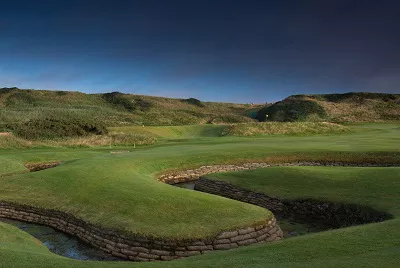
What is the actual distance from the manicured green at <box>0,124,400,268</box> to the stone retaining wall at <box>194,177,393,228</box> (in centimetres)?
61

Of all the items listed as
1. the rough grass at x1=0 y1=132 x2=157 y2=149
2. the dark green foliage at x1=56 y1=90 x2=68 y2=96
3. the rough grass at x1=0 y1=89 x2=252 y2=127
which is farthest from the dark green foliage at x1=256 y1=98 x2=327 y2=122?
the dark green foliage at x1=56 y1=90 x2=68 y2=96

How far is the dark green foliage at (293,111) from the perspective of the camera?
4375 inches

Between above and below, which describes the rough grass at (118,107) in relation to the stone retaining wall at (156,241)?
above

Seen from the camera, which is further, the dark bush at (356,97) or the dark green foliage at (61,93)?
the dark green foliage at (61,93)

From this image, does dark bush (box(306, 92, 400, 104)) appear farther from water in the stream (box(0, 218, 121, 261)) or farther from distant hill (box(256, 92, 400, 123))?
water in the stream (box(0, 218, 121, 261))

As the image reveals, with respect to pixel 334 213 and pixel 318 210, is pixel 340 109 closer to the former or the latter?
pixel 318 210

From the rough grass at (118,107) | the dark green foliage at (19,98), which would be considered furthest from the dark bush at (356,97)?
the dark green foliage at (19,98)

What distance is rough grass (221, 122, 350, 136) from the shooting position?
65.8 metres

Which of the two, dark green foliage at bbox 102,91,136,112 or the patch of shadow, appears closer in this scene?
the patch of shadow

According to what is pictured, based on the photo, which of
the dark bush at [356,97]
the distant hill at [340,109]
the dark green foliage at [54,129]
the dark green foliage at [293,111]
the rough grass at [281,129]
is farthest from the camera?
the dark bush at [356,97]

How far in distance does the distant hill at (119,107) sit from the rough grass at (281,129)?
120 feet

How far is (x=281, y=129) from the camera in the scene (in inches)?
2655

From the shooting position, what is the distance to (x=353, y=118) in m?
99.3

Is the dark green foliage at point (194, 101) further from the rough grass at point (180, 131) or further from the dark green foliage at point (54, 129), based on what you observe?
the dark green foliage at point (54, 129)
